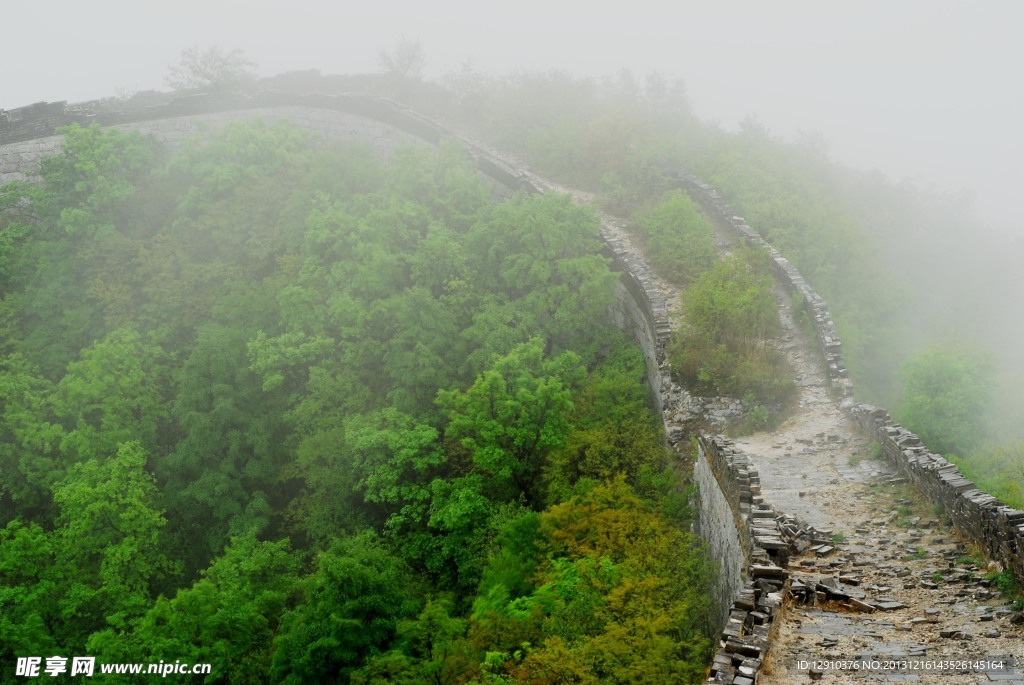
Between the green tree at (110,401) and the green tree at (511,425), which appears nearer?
the green tree at (511,425)

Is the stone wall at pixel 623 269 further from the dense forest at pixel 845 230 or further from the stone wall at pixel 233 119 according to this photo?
the dense forest at pixel 845 230

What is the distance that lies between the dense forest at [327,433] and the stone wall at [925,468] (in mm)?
4111

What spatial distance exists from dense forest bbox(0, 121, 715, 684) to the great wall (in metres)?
1.25

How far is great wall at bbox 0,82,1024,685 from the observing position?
34.6 ft

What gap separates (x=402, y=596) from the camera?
17391mm

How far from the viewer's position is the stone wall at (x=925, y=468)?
1170 cm

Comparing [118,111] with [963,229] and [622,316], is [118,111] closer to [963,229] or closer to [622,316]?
[622,316]

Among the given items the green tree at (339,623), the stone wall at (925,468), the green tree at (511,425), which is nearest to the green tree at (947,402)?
the stone wall at (925,468)

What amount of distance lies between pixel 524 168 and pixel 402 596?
2244cm

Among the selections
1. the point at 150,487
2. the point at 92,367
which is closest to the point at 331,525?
the point at 150,487

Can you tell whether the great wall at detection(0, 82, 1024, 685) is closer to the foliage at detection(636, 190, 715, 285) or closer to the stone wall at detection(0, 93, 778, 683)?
the stone wall at detection(0, 93, 778, 683)

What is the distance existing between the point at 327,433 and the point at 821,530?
554 inches

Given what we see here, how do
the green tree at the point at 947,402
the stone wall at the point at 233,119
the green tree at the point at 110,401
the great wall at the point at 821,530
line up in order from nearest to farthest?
the great wall at the point at 821,530 → the green tree at the point at 947,402 → the green tree at the point at 110,401 → the stone wall at the point at 233,119

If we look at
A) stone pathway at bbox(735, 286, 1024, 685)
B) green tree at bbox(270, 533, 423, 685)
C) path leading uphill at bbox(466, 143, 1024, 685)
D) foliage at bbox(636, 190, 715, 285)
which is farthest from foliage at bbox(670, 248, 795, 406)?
green tree at bbox(270, 533, 423, 685)
